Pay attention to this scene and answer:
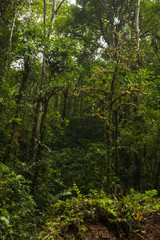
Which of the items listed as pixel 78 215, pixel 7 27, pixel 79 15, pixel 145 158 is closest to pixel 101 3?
pixel 79 15

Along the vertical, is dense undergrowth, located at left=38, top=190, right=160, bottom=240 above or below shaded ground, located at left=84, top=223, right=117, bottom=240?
above

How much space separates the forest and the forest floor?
0.02m

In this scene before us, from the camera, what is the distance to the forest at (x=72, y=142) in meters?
3.66

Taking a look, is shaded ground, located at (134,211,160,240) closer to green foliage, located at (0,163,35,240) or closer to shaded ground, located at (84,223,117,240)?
shaded ground, located at (84,223,117,240)

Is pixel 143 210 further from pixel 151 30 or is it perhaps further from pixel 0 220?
pixel 151 30

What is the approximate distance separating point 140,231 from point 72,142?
32.6ft

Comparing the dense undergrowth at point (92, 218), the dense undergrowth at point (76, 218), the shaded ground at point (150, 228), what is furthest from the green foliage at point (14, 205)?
the shaded ground at point (150, 228)

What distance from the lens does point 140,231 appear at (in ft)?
11.5

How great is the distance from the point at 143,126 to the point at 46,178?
4.34 metres

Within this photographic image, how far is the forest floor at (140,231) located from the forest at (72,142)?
0.02 meters

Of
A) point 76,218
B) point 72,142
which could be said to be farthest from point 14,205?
point 72,142

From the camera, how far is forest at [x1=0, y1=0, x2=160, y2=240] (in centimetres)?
366

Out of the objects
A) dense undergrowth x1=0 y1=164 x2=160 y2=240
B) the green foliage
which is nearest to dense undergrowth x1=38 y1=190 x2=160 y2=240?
dense undergrowth x1=0 y1=164 x2=160 y2=240

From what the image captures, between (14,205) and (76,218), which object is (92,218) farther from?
(14,205)
